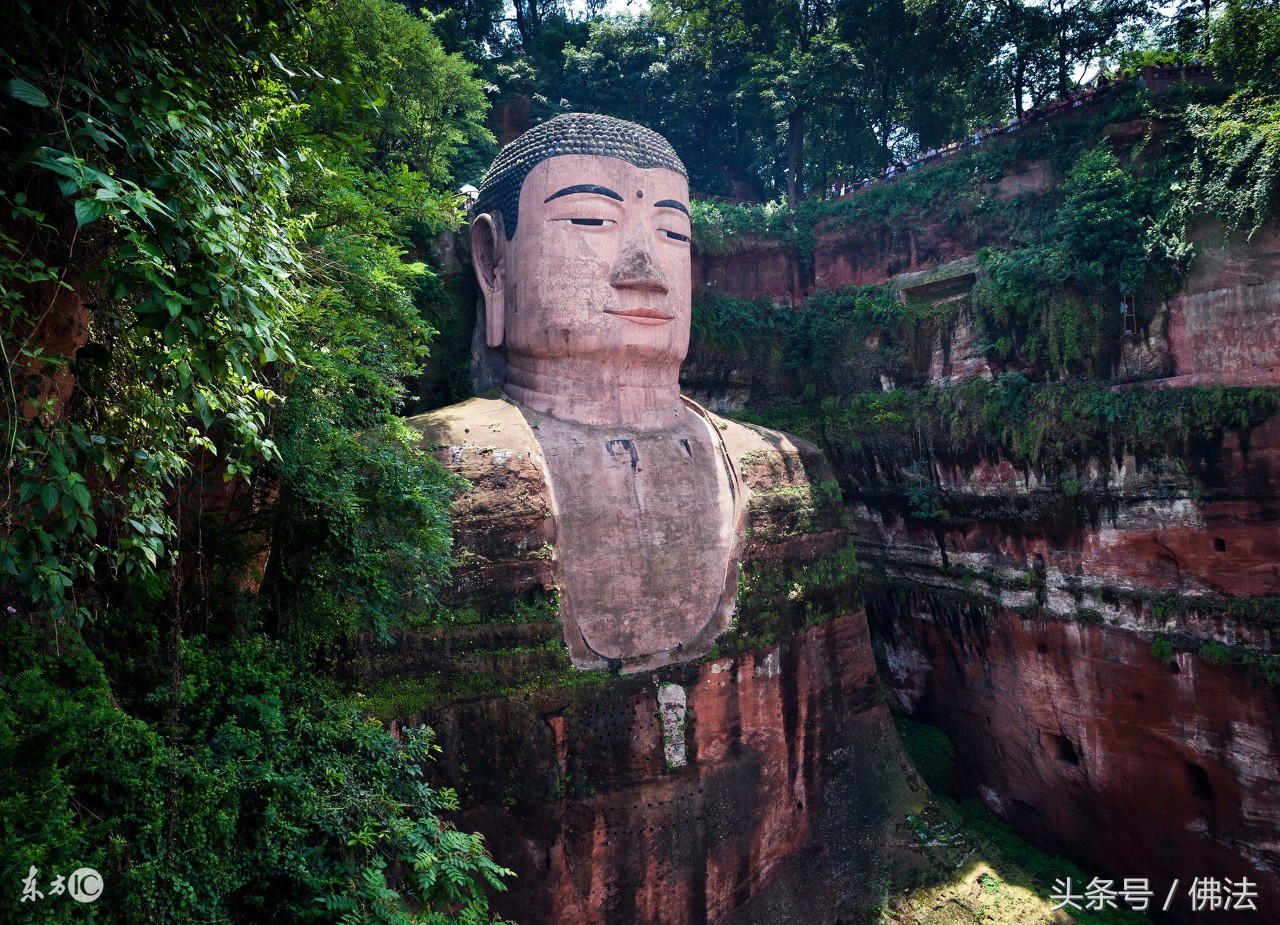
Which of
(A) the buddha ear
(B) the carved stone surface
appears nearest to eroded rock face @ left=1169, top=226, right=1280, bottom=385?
(B) the carved stone surface

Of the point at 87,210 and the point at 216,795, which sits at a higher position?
the point at 87,210

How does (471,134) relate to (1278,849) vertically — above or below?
above

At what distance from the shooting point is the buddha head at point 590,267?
8477 mm

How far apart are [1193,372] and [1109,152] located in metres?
3.34

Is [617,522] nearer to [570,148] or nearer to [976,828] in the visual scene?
[570,148]

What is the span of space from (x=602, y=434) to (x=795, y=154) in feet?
38.2

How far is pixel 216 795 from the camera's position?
4.16 m

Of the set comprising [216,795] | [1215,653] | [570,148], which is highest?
[570,148]

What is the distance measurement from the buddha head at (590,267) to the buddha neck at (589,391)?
11 mm

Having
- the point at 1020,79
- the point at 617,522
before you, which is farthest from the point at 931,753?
the point at 1020,79

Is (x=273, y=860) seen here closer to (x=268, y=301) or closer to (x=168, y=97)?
(x=268, y=301)

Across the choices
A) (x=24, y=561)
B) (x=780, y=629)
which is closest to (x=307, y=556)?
(x=24, y=561)

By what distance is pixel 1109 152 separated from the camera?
11.1 metres

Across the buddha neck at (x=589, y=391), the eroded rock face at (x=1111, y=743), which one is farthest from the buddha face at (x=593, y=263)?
the eroded rock face at (x=1111, y=743)
